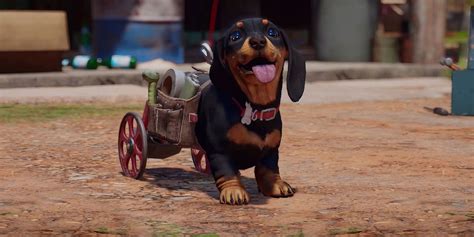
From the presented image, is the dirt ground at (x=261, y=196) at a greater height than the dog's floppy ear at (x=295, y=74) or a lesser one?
lesser

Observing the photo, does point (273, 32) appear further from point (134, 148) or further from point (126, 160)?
point (126, 160)

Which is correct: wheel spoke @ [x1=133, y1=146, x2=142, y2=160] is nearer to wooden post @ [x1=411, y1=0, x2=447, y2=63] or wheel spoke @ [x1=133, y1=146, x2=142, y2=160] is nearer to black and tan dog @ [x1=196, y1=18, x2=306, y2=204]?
black and tan dog @ [x1=196, y1=18, x2=306, y2=204]

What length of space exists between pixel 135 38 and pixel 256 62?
9771 mm

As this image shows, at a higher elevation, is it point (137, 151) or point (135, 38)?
point (137, 151)

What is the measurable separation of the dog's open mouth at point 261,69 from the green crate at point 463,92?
18.0 feet

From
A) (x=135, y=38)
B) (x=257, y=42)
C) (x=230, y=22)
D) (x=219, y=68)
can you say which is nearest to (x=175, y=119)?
(x=219, y=68)

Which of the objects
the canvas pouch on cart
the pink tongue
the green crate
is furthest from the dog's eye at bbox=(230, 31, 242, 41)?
the green crate

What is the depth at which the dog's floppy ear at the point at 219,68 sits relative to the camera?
220 inches

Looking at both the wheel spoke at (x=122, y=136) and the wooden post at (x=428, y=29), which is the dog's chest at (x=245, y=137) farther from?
the wooden post at (x=428, y=29)

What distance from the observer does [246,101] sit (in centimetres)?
554

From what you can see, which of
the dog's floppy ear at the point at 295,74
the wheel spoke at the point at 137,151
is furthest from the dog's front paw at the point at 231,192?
the wheel spoke at the point at 137,151

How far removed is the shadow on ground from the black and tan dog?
0.70ft

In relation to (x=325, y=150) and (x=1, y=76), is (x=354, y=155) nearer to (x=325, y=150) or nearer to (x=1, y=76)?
(x=325, y=150)

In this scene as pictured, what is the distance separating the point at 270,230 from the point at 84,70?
393 inches
